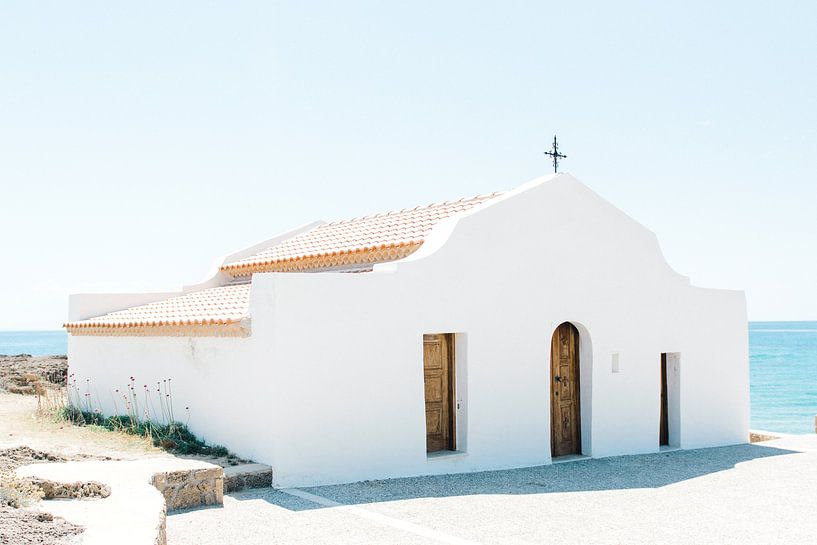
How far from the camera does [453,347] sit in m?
11.9

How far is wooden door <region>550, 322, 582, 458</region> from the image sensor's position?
13047 mm

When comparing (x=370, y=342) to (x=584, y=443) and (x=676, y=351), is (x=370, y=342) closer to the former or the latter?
(x=584, y=443)

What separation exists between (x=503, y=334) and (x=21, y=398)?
13654 millimetres

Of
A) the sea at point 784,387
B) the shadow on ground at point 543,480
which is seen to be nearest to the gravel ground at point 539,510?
the shadow on ground at point 543,480

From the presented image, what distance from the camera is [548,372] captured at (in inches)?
492

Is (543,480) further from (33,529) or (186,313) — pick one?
(33,529)

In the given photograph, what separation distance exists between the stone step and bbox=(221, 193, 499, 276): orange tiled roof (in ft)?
12.4

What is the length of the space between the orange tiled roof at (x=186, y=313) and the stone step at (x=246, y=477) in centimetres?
187

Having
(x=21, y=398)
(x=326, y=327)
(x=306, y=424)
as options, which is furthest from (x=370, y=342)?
(x=21, y=398)

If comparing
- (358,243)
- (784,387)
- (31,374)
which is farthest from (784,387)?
(358,243)

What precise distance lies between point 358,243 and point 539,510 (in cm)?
591

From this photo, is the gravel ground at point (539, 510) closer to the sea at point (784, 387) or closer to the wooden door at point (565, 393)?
the wooden door at point (565, 393)

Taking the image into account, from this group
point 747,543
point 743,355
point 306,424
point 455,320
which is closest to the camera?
point 747,543

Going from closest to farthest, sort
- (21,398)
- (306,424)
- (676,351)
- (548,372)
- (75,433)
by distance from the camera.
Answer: (306,424), (548,372), (75,433), (676,351), (21,398)
